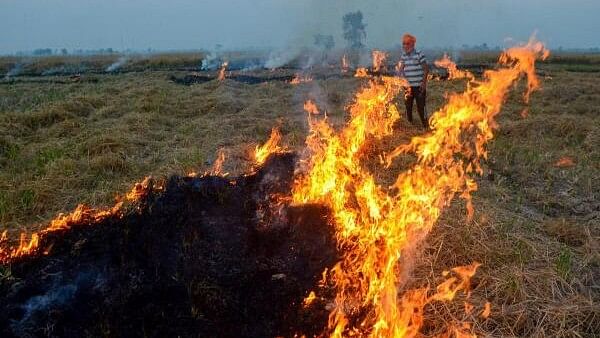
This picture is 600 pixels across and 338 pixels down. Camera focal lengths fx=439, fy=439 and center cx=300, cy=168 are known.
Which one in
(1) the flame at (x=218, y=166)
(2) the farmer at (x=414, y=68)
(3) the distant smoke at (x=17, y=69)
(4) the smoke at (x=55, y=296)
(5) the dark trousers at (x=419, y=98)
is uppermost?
(3) the distant smoke at (x=17, y=69)

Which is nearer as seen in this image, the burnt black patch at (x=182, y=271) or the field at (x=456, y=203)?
the burnt black patch at (x=182, y=271)

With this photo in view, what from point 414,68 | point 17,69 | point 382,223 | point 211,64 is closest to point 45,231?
point 382,223

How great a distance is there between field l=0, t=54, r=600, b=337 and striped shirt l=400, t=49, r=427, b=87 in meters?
1.19

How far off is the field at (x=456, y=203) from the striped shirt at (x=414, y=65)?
1.19 m

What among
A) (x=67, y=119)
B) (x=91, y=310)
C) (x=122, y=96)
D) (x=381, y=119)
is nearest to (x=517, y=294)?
(x=91, y=310)

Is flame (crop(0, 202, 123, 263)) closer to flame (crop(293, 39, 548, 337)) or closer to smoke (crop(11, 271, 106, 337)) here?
smoke (crop(11, 271, 106, 337))

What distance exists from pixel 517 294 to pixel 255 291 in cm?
228

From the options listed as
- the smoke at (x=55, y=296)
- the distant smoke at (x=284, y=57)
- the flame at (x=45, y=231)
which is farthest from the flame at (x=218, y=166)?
the distant smoke at (x=284, y=57)

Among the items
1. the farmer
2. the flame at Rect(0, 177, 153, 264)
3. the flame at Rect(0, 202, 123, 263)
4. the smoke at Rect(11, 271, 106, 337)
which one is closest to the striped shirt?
the farmer

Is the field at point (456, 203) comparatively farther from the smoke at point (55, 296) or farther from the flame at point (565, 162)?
the smoke at point (55, 296)

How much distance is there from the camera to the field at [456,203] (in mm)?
3975

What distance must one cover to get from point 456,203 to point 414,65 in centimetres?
475

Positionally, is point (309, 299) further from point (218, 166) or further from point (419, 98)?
point (419, 98)

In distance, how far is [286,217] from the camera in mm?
4352
